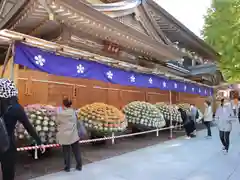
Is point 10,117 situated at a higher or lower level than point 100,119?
higher

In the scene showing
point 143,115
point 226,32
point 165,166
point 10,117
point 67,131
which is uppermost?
point 226,32

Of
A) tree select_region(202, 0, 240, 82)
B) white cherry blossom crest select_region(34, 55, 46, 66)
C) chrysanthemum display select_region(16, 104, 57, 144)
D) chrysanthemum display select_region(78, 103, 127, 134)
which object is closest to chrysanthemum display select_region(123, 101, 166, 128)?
chrysanthemum display select_region(78, 103, 127, 134)

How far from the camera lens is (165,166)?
627cm

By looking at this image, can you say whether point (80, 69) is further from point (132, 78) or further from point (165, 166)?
point (165, 166)

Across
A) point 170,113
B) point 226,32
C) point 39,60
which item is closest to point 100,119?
point 39,60

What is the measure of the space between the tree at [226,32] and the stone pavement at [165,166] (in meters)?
12.3

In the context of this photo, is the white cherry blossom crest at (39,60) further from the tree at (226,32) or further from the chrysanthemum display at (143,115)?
the tree at (226,32)

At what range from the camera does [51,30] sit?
7.65 m

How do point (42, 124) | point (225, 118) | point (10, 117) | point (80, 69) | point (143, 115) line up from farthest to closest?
point (143, 115), point (225, 118), point (80, 69), point (42, 124), point (10, 117)

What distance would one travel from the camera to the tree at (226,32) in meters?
18.0

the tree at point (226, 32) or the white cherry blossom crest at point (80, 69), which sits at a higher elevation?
the tree at point (226, 32)

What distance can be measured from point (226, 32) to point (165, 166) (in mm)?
15902

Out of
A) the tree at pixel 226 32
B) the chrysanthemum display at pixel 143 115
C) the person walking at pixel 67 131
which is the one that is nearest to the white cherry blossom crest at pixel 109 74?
the person walking at pixel 67 131

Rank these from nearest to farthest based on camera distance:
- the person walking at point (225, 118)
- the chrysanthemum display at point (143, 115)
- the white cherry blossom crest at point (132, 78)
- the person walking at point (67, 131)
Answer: the person walking at point (67, 131)
the person walking at point (225, 118)
the white cherry blossom crest at point (132, 78)
the chrysanthemum display at point (143, 115)
